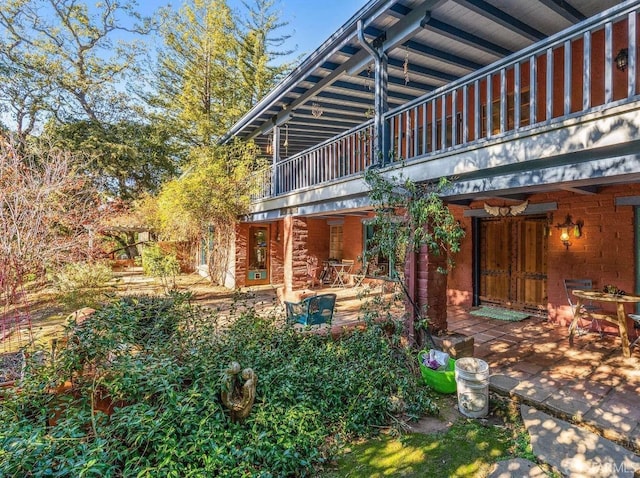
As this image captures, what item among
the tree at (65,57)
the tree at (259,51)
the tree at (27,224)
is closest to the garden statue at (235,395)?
the tree at (27,224)

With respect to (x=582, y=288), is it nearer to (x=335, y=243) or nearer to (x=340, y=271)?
(x=340, y=271)

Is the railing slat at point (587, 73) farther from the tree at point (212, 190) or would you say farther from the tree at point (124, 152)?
the tree at point (124, 152)

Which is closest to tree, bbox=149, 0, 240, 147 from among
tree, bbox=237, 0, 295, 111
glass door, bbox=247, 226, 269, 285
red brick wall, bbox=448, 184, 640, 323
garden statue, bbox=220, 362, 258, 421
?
tree, bbox=237, 0, 295, 111

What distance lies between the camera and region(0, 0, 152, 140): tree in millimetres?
14711

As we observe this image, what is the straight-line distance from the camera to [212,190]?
9.77 meters

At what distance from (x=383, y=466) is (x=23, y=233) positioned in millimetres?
7913

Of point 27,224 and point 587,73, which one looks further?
point 27,224

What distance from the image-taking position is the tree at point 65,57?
14.7 metres

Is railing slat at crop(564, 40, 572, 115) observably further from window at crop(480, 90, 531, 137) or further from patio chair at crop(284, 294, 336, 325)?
patio chair at crop(284, 294, 336, 325)

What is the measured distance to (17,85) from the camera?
14.6 m

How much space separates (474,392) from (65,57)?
21.5m

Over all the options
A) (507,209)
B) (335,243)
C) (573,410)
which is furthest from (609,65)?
(335,243)

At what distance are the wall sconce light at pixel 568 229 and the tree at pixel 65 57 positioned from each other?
19.3 metres

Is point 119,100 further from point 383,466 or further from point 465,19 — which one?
point 383,466
